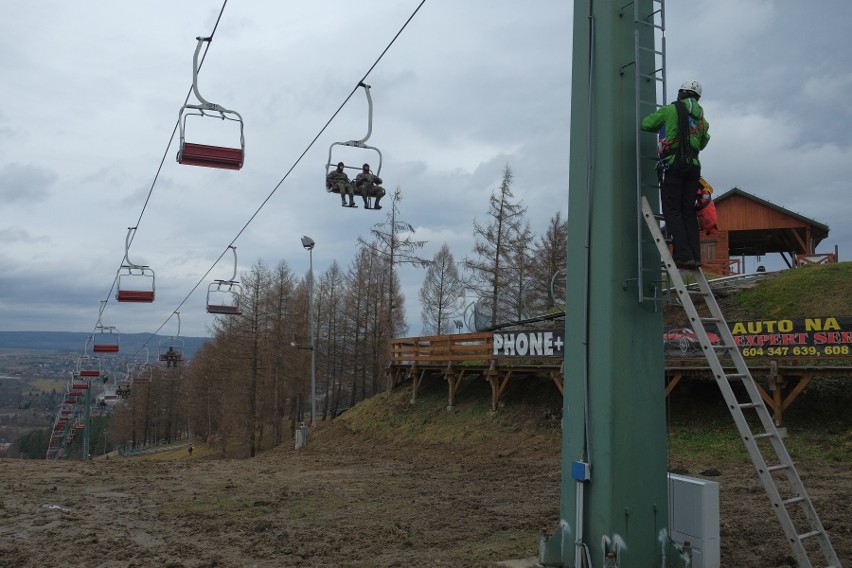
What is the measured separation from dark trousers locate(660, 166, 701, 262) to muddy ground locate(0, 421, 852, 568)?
2892mm

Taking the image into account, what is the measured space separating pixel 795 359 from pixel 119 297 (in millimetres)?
17127

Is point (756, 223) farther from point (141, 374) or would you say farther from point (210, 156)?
point (141, 374)

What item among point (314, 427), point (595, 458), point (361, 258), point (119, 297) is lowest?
point (314, 427)

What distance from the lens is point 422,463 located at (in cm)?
1738

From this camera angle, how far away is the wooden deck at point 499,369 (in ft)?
46.3

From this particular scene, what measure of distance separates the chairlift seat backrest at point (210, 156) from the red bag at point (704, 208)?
6.72m

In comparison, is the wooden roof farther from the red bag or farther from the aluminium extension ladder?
the aluminium extension ladder

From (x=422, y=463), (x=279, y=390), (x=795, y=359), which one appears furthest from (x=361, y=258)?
(x=795, y=359)

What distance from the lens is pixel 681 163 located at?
5.40 metres

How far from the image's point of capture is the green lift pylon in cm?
521

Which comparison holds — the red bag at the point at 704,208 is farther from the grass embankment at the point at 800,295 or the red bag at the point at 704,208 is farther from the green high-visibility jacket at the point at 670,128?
the grass embankment at the point at 800,295

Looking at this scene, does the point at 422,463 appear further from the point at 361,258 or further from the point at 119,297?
the point at 361,258

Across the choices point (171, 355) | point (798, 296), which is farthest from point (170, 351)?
point (798, 296)

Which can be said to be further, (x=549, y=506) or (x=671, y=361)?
(x=671, y=361)
